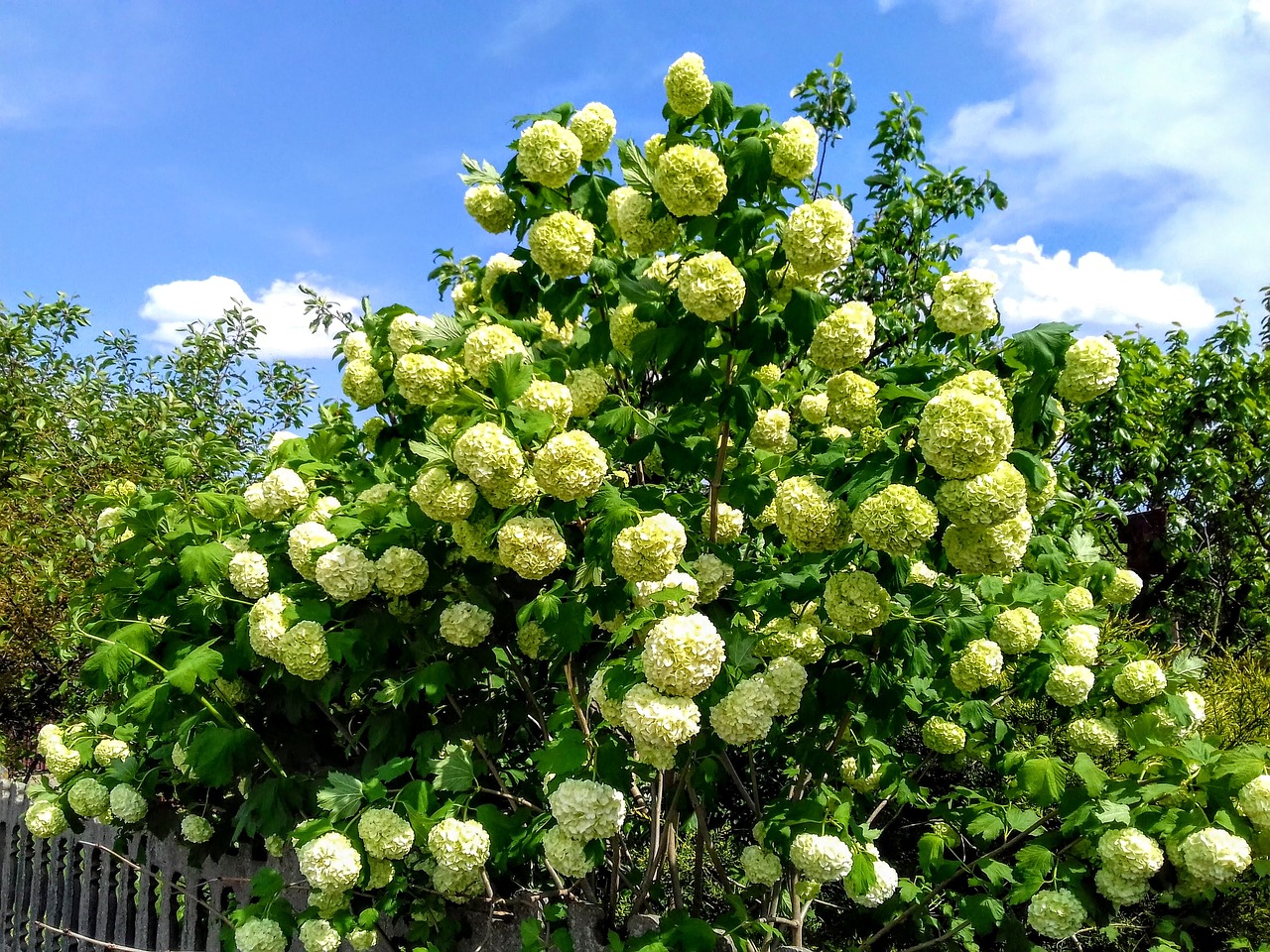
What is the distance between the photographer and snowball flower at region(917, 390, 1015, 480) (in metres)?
2.05

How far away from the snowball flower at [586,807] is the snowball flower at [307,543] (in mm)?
1139

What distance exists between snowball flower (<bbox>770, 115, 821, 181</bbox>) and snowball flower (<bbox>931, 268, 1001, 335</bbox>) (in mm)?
486

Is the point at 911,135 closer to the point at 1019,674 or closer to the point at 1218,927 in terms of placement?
the point at 1019,674

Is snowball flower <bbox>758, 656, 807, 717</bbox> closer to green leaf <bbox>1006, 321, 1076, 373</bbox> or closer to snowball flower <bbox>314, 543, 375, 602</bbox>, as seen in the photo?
green leaf <bbox>1006, 321, 1076, 373</bbox>

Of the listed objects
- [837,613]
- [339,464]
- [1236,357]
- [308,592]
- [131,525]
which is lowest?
[837,613]

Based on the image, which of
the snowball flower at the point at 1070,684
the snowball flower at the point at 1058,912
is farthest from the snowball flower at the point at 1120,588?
the snowball flower at the point at 1058,912

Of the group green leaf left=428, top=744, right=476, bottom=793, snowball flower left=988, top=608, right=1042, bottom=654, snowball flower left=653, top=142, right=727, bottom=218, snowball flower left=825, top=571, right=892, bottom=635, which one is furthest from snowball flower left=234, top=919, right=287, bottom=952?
snowball flower left=653, top=142, right=727, bottom=218

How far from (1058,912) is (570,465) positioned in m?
2.00

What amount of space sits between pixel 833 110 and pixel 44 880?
674cm

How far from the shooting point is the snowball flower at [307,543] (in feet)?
9.91

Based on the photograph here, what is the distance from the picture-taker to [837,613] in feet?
7.53

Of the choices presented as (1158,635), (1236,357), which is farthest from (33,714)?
(1236,357)

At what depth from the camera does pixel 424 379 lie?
8.98 feet

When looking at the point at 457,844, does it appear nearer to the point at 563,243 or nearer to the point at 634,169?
the point at 563,243
